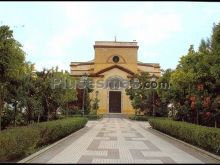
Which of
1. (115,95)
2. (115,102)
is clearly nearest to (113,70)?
(115,95)

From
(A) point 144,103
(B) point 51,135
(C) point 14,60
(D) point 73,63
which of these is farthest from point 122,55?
(C) point 14,60

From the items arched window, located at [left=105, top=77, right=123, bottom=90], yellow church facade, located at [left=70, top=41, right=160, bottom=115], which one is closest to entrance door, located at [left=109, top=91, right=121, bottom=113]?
yellow church facade, located at [left=70, top=41, right=160, bottom=115]

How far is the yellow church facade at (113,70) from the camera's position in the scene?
226 feet

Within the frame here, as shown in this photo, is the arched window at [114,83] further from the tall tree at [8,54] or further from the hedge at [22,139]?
the tall tree at [8,54]

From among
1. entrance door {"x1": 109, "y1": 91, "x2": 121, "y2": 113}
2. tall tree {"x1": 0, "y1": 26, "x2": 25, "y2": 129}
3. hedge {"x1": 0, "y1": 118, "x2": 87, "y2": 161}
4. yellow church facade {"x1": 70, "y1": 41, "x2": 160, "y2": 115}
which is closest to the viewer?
hedge {"x1": 0, "y1": 118, "x2": 87, "y2": 161}

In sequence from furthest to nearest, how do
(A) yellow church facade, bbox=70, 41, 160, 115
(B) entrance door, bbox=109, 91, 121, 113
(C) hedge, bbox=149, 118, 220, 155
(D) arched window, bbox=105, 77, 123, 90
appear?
(B) entrance door, bbox=109, 91, 121, 113, (D) arched window, bbox=105, 77, 123, 90, (A) yellow church facade, bbox=70, 41, 160, 115, (C) hedge, bbox=149, 118, 220, 155

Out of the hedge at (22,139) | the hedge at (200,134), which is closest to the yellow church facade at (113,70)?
the hedge at (200,134)

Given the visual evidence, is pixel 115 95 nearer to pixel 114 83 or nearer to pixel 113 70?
pixel 114 83

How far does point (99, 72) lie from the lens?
6938cm

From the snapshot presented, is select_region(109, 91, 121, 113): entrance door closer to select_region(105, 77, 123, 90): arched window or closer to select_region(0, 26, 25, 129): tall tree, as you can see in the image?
select_region(105, 77, 123, 90): arched window

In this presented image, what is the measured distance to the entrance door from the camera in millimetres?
69500

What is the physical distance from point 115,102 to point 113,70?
5.02 metres

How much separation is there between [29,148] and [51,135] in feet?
→ 15.1

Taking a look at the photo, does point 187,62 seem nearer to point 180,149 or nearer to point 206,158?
point 180,149
